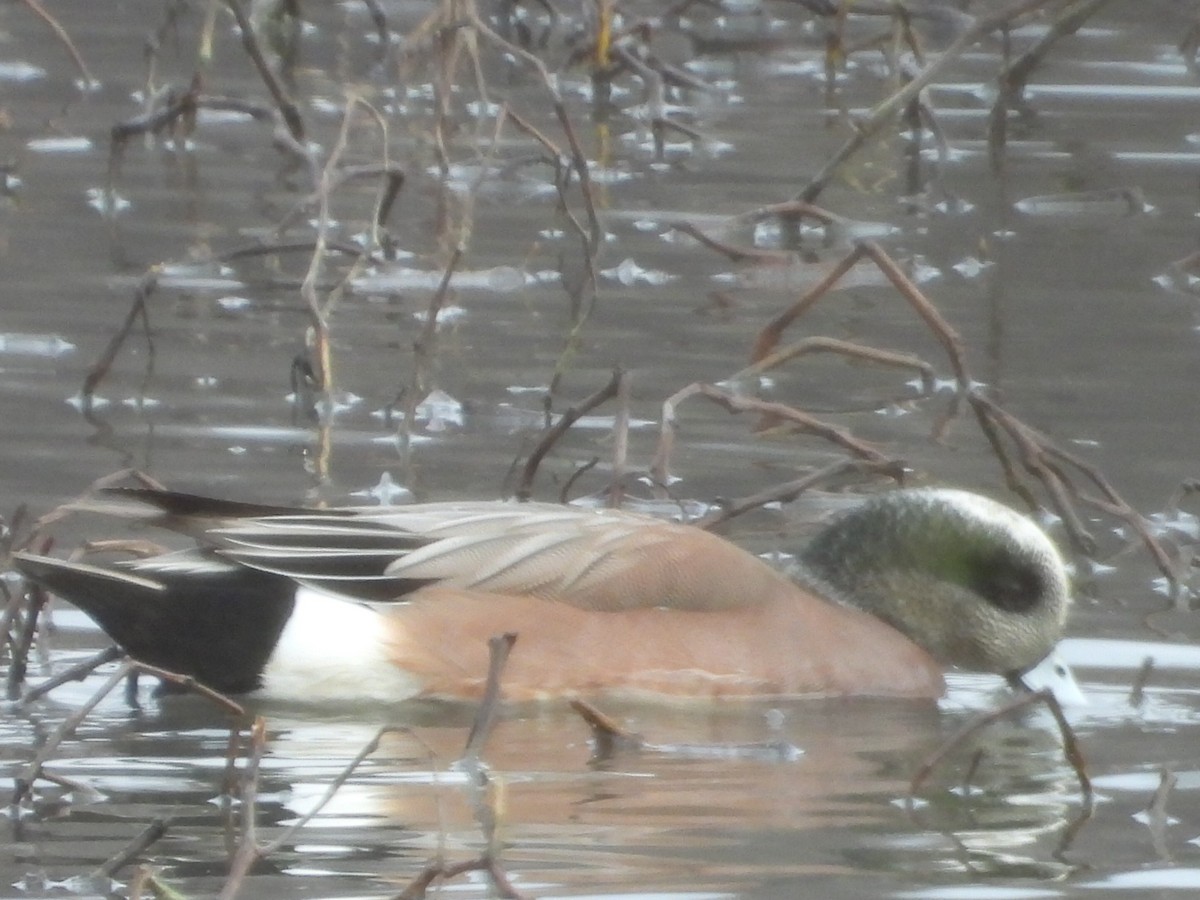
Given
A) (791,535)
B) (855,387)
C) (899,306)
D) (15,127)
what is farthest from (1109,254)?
(15,127)

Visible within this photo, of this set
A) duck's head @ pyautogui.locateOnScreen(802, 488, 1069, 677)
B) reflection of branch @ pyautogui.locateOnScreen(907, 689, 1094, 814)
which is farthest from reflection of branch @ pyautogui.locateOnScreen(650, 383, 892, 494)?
reflection of branch @ pyautogui.locateOnScreen(907, 689, 1094, 814)

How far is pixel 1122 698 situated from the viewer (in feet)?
18.7

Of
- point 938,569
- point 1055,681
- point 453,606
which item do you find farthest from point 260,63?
point 1055,681

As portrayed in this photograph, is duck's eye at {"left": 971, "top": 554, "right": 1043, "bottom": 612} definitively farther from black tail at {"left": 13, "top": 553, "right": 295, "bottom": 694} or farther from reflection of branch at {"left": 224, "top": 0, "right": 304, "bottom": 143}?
reflection of branch at {"left": 224, "top": 0, "right": 304, "bottom": 143}

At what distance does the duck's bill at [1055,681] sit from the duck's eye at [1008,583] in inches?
5.4

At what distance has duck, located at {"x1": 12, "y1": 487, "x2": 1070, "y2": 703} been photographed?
217 inches

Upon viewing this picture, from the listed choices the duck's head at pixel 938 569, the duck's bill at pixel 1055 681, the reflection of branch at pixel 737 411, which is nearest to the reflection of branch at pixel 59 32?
the reflection of branch at pixel 737 411

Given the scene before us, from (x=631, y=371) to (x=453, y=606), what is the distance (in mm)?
2746

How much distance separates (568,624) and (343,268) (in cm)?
433

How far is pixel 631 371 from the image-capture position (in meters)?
8.26

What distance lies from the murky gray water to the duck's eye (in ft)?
0.57

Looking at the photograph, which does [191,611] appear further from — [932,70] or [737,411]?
[932,70]

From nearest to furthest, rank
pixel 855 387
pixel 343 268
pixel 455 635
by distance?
1. pixel 455 635
2. pixel 855 387
3. pixel 343 268

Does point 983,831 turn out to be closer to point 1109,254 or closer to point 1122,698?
point 1122,698
